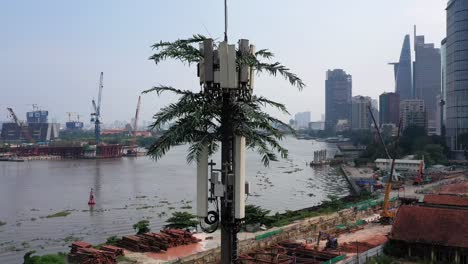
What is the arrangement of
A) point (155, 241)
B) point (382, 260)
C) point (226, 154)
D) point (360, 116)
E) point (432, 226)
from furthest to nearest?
1. point (360, 116)
2. point (155, 241)
3. point (432, 226)
4. point (382, 260)
5. point (226, 154)

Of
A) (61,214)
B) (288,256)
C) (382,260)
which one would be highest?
(288,256)

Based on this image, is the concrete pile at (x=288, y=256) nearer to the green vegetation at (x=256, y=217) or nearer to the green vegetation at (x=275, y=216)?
the green vegetation at (x=256, y=217)

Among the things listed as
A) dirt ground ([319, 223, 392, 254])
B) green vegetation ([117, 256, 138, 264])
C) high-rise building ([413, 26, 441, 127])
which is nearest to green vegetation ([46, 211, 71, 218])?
green vegetation ([117, 256, 138, 264])

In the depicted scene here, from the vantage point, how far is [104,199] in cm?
3572

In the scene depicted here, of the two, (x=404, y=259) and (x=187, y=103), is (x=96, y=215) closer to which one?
(x=404, y=259)

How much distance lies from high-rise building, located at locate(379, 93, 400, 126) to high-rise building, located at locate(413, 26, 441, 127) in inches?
1389

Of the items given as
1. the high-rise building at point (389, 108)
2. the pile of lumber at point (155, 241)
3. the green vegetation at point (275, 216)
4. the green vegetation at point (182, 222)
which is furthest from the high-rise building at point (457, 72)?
the high-rise building at point (389, 108)

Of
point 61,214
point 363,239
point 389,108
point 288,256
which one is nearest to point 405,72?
point 389,108

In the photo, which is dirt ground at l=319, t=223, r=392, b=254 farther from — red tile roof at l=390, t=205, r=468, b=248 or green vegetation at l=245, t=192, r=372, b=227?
green vegetation at l=245, t=192, r=372, b=227

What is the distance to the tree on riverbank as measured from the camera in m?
4.96

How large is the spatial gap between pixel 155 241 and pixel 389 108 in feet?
422

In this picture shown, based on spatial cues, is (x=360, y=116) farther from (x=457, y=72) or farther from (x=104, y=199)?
(x=104, y=199)

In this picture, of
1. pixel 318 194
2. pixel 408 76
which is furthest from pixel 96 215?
pixel 408 76

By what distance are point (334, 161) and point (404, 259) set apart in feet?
196
